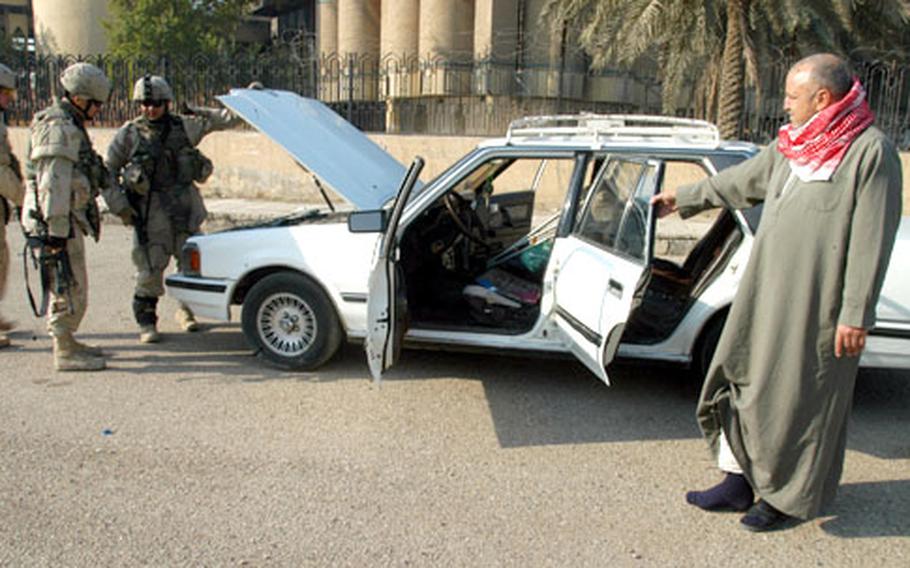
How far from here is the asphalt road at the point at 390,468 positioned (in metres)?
3.10

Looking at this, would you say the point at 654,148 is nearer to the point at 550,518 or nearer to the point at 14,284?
the point at 550,518

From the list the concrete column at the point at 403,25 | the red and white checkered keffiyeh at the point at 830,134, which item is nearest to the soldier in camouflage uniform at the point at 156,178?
the red and white checkered keffiyeh at the point at 830,134

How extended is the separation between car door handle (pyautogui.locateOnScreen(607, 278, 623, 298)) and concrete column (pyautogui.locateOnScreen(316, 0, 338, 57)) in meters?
26.6

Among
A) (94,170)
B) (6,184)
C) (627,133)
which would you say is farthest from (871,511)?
(6,184)

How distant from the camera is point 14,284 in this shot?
7.50 meters

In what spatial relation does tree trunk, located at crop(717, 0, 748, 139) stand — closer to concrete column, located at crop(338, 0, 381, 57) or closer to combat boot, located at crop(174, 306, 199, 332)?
combat boot, located at crop(174, 306, 199, 332)

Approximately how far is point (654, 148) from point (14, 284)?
641 centimetres

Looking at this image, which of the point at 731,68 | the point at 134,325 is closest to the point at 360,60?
A: the point at 731,68

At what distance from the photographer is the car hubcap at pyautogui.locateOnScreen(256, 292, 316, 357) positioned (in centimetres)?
498

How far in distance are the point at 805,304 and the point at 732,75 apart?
9.98 m

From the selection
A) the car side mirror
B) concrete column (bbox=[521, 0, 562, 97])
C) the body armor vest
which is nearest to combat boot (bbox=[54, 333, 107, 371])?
the body armor vest

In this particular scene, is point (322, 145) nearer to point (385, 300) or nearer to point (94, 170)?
point (385, 300)

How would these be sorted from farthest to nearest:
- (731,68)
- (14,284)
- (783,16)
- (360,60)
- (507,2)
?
(507,2), (360,60), (731,68), (783,16), (14,284)

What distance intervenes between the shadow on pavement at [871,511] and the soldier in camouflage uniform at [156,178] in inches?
183
